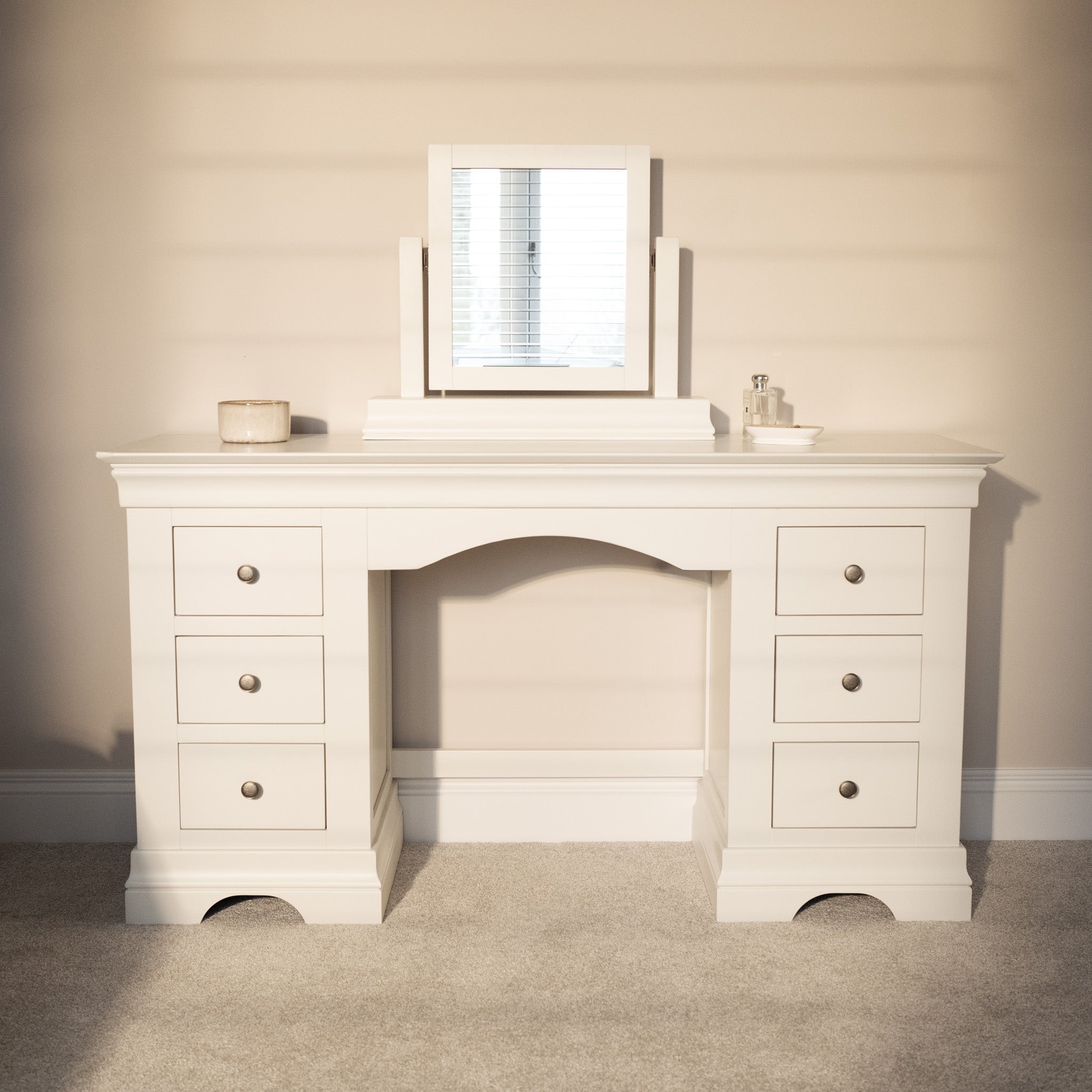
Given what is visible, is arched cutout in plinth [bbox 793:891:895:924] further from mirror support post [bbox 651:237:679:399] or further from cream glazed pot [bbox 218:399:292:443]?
cream glazed pot [bbox 218:399:292:443]

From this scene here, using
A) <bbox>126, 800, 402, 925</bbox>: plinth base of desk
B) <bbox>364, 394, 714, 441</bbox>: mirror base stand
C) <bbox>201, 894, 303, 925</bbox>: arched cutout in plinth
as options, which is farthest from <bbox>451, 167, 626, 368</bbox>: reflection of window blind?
<bbox>201, 894, 303, 925</bbox>: arched cutout in plinth

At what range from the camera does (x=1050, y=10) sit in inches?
94.3

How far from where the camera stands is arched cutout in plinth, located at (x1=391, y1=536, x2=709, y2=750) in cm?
254

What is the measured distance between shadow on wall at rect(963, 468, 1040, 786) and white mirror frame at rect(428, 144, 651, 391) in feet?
2.73

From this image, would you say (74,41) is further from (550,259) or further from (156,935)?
(156,935)

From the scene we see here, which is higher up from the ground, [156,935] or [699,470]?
[699,470]

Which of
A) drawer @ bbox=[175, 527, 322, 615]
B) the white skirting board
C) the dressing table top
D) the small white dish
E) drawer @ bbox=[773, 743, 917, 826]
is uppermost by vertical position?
the small white dish

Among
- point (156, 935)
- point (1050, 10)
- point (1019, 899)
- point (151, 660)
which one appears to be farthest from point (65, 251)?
point (1019, 899)

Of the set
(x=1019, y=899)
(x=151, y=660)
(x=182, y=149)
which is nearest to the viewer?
(x=151, y=660)

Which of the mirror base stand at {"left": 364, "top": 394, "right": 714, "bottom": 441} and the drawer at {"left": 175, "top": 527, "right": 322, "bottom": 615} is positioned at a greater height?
the mirror base stand at {"left": 364, "top": 394, "right": 714, "bottom": 441}

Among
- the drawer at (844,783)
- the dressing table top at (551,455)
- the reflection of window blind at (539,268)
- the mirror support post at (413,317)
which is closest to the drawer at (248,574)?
the dressing table top at (551,455)

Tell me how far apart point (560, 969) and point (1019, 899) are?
3.17 feet

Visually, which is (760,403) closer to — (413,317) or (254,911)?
(413,317)

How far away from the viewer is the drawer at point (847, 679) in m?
2.12
